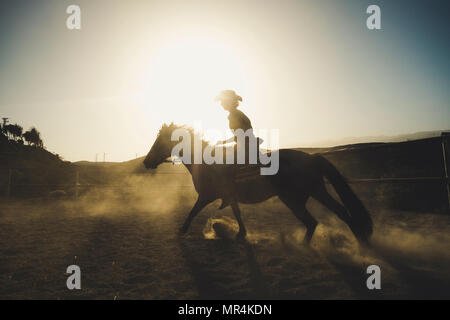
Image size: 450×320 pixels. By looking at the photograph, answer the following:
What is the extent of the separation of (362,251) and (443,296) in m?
1.45

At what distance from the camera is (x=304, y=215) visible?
453 centimetres

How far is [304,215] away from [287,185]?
2.10 feet

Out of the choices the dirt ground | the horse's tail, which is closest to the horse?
the horse's tail

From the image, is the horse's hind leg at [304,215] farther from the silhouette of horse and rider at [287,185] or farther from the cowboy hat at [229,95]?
the cowboy hat at [229,95]

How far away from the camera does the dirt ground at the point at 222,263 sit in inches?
104

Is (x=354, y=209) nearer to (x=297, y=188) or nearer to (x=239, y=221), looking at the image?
(x=297, y=188)

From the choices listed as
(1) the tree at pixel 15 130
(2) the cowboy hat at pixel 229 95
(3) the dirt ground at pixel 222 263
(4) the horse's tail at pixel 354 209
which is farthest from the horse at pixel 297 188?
(1) the tree at pixel 15 130

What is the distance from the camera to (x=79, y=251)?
166 inches

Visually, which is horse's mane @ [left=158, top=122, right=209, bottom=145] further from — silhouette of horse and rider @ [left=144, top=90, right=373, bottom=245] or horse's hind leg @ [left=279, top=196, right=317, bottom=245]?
horse's hind leg @ [left=279, top=196, right=317, bottom=245]

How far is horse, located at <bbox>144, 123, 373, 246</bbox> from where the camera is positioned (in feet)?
13.2

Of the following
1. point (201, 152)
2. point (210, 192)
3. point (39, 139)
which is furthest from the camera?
point (39, 139)

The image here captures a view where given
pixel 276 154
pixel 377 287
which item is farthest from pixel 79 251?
pixel 377 287

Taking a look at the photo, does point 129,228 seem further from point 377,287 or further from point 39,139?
point 39,139

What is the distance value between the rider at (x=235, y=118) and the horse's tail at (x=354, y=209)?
1534mm
